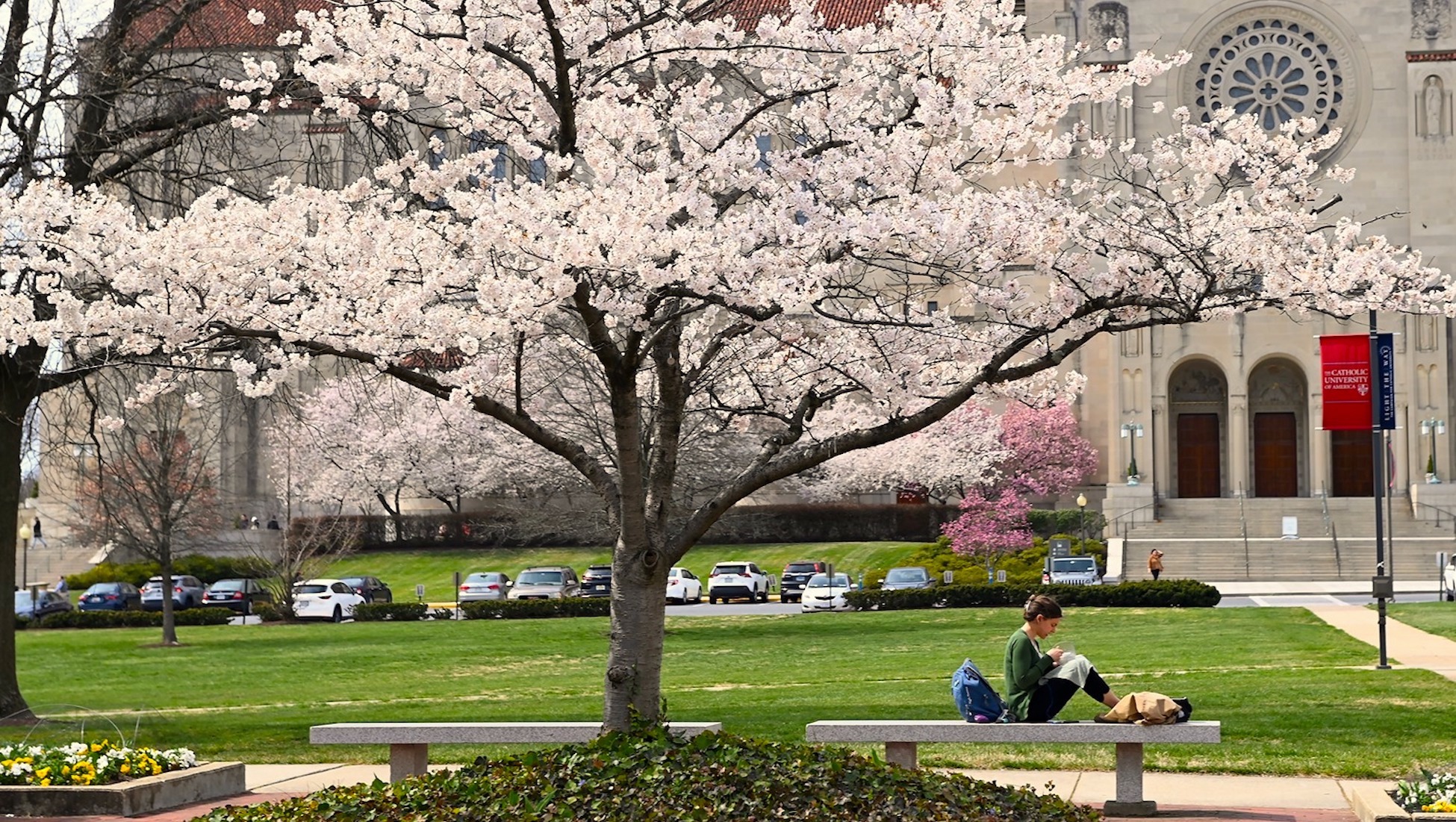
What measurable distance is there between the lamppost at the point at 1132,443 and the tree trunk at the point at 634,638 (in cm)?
5457

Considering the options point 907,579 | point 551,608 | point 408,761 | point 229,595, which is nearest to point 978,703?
point 408,761

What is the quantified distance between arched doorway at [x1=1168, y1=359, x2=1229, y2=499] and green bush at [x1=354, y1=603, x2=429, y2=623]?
114 ft

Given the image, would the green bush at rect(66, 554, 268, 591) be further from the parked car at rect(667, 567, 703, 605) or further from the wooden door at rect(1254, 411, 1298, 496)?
the wooden door at rect(1254, 411, 1298, 496)

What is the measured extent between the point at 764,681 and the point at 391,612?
22.3 metres

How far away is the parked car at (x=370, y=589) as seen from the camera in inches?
2026

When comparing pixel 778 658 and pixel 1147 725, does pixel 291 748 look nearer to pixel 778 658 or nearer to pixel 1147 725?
pixel 1147 725

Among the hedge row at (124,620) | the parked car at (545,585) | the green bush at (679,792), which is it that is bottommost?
the hedge row at (124,620)

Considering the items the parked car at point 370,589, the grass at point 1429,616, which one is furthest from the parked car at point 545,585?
the grass at point 1429,616

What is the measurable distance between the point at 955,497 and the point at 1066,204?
57821mm

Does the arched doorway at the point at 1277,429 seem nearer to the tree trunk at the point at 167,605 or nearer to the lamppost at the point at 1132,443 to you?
the lamppost at the point at 1132,443

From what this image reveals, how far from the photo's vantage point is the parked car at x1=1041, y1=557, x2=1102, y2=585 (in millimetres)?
46438

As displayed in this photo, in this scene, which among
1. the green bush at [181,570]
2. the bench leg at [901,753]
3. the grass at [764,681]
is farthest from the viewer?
the green bush at [181,570]

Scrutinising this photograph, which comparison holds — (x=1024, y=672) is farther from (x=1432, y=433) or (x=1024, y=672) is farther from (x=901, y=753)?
(x=1432, y=433)

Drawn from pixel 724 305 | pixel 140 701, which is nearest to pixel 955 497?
pixel 140 701
